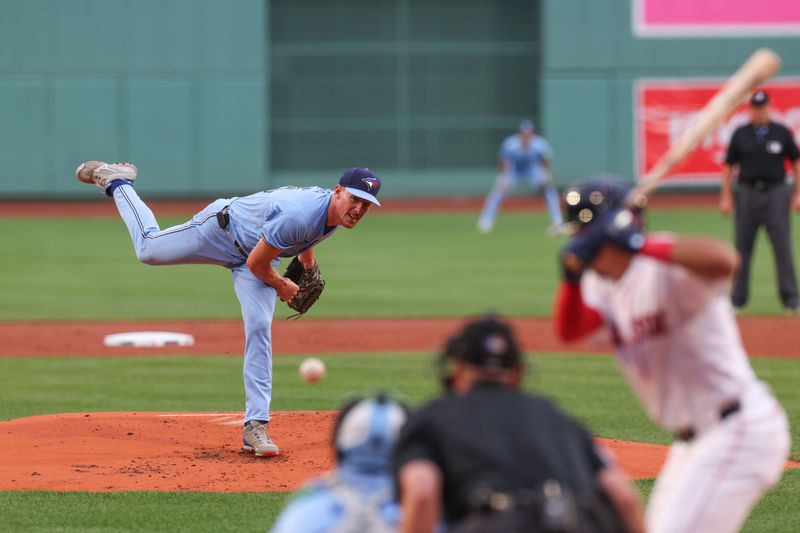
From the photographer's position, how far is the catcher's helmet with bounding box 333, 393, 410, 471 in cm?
404

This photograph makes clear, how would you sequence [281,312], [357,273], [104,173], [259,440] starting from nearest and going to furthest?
1. [259,440]
2. [104,173]
3. [281,312]
4. [357,273]

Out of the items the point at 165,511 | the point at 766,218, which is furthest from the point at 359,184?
the point at 766,218

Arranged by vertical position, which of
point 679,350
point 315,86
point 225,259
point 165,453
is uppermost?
point 315,86

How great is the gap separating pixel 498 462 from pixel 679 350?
3.53 feet

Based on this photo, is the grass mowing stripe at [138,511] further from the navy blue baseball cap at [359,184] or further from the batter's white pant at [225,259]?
the navy blue baseball cap at [359,184]

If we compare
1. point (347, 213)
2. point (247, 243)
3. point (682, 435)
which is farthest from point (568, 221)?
point (247, 243)

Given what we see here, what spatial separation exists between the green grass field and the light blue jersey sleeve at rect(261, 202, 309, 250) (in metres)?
1.57

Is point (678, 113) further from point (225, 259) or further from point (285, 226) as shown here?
point (285, 226)

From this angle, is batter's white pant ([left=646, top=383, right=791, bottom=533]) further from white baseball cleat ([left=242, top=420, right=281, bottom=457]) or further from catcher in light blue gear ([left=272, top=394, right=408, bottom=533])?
white baseball cleat ([left=242, top=420, right=281, bottom=457])

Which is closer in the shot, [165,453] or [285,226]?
[285,226]

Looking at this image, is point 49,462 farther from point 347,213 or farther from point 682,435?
point 682,435

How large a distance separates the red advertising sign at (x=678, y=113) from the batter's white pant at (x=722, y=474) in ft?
A: 94.4

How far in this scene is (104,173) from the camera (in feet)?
31.1

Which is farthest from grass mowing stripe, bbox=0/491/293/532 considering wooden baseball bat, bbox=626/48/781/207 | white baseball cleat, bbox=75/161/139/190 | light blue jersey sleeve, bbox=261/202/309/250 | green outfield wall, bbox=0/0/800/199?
green outfield wall, bbox=0/0/800/199
